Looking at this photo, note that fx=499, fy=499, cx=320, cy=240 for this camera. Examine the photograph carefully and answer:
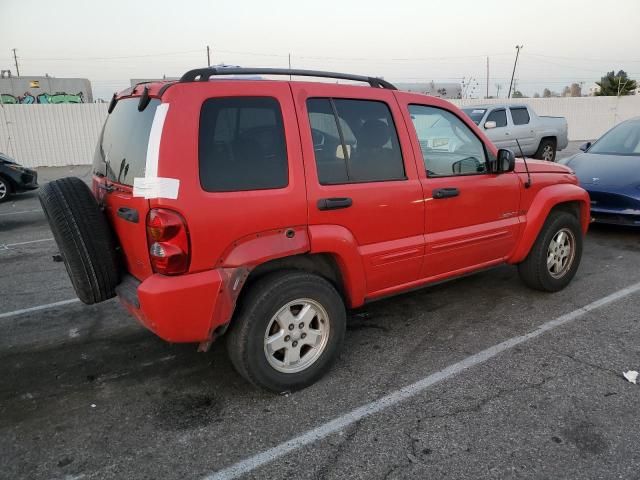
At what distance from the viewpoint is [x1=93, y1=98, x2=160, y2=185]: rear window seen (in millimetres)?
2836

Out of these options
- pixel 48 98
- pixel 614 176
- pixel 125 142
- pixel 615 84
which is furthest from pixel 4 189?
pixel 615 84

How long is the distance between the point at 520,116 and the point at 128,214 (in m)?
12.5

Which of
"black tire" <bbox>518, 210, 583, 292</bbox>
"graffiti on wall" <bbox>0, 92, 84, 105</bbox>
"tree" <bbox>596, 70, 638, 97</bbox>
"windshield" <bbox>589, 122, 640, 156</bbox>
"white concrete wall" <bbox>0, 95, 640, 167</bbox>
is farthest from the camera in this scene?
"tree" <bbox>596, 70, 638, 97</bbox>

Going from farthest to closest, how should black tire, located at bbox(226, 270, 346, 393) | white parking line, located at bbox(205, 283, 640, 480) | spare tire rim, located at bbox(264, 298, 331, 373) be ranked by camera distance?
spare tire rim, located at bbox(264, 298, 331, 373)
black tire, located at bbox(226, 270, 346, 393)
white parking line, located at bbox(205, 283, 640, 480)

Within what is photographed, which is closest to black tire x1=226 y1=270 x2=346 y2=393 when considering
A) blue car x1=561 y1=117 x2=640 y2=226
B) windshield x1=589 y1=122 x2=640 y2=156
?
blue car x1=561 y1=117 x2=640 y2=226

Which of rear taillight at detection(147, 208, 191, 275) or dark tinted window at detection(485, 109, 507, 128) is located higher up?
dark tinted window at detection(485, 109, 507, 128)

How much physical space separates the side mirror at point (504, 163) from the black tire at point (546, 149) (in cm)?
1080

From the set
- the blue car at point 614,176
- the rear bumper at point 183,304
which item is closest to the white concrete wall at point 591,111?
the blue car at point 614,176

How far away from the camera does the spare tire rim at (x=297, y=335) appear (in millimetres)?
3035

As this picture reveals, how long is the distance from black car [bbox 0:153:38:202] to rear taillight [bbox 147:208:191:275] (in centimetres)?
1045

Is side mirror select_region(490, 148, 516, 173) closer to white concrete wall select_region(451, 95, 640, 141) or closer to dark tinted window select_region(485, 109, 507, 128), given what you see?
dark tinted window select_region(485, 109, 507, 128)

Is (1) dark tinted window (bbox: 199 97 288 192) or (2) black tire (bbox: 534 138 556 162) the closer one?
(1) dark tinted window (bbox: 199 97 288 192)

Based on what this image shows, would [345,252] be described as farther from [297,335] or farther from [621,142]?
[621,142]

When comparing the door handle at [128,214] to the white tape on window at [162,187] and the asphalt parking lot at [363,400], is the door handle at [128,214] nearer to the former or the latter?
the white tape on window at [162,187]
